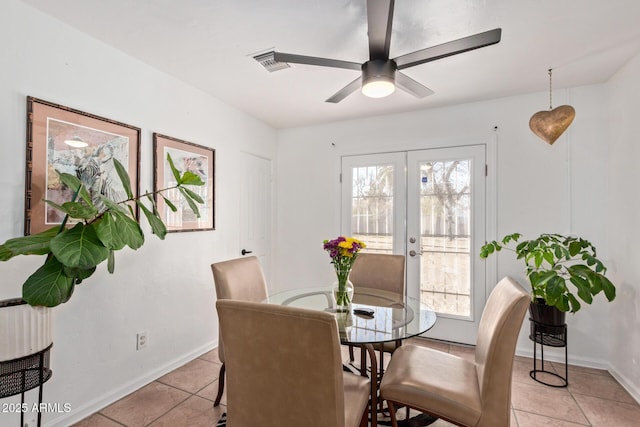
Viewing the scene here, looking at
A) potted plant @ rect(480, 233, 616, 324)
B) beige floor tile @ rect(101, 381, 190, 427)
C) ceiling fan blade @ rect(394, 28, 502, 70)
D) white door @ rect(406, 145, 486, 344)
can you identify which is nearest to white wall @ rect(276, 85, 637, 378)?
white door @ rect(406, 145, 486, 344)

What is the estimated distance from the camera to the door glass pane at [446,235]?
315 centimetres

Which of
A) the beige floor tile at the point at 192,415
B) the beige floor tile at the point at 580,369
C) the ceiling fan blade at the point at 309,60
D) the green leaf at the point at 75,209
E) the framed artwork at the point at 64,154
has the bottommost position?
the beige floor tile at the point at 580,369

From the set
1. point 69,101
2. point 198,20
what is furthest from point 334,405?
point 69,101

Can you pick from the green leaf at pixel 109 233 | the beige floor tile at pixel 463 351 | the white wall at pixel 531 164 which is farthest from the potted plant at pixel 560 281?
the green leaf at pixel 109 233

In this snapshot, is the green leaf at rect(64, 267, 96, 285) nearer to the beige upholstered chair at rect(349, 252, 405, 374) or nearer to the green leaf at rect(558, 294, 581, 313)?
the beige upholstered chair at rect(349, 252, 405, 374)

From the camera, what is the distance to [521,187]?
2.94 meters

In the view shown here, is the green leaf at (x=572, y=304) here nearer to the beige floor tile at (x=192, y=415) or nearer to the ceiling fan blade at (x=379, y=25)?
the ceiling fan blade at (x=379, y=25)

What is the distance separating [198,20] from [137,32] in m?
0.46

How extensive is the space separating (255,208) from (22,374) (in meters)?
2.50

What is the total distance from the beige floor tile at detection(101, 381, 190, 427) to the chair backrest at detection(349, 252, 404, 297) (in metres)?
1.61

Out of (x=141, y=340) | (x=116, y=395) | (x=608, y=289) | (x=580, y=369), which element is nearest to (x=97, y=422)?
(x=116, y=395)

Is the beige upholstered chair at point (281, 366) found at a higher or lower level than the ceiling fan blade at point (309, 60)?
lower

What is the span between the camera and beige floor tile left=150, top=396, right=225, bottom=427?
1910mm

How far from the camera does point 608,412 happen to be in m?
2.06
